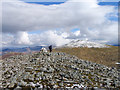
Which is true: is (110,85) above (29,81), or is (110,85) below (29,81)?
below

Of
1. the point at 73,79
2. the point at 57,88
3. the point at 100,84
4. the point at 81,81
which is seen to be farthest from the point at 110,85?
the point at 57,88

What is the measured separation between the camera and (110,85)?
14430 mm

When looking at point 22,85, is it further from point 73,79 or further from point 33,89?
point 73,79

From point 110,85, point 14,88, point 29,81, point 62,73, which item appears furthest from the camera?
point 62,73

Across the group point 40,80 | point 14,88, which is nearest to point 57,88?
point 40,80

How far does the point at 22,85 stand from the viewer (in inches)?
492

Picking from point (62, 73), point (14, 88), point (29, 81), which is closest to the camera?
point (14, 88)

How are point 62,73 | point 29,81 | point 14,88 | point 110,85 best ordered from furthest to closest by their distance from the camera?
1. point 62,73
2. point 110,85
3. point 29,81
4. point 14,88

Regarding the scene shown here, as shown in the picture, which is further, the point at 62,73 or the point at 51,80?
the point at 62,73

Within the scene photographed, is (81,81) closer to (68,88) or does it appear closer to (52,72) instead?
(68,88)

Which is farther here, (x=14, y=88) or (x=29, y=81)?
(x=29, y=81)

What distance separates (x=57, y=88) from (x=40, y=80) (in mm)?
2619

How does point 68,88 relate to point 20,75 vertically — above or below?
below

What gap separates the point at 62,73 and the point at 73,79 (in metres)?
2.04
